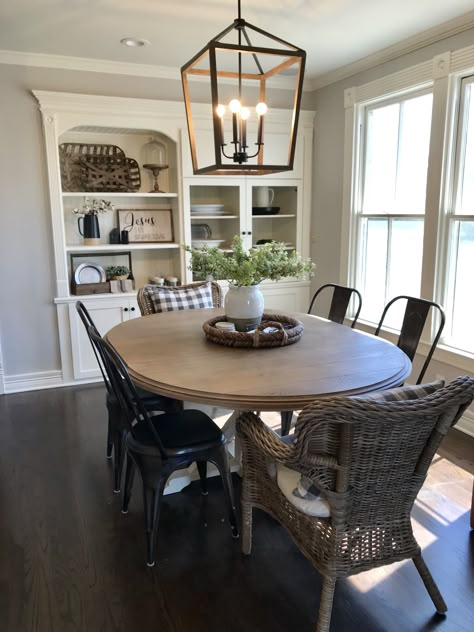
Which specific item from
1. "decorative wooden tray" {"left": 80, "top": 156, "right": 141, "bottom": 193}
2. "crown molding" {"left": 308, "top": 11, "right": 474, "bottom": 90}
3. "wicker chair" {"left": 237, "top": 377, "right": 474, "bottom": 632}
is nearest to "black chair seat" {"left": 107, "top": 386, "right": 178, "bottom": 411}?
"wicker chair" {"left": 237, "top": 377, "right": 474, "bottom": 632}

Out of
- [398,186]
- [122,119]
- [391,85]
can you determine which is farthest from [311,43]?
[122,119]

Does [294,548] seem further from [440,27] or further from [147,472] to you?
[440,27]

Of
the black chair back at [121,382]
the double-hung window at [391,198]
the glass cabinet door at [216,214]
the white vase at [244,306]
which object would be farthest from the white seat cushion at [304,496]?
the glass cabinet door at [216,214]

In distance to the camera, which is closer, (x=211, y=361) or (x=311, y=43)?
(x=211, y=361)

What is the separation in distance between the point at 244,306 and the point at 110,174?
7.99 ft

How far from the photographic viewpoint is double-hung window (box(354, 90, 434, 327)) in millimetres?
3553

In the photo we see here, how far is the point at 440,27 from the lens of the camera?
3150 millimetres

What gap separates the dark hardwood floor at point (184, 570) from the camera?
5.69 ft

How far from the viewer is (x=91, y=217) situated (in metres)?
4.15

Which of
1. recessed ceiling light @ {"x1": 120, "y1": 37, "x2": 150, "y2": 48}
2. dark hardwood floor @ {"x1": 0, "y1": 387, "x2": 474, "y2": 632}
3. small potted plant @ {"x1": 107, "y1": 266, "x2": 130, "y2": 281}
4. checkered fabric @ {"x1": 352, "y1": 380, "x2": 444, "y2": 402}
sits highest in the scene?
recessed ceiling light @ {"x1": 120, "y1": 37, "x2": 150, "y2": 48}

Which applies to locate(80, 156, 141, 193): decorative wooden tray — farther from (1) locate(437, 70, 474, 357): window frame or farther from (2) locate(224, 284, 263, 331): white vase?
(1) locate(437, 70, 474, 357): window frame

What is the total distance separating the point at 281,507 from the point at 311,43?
10.4ft

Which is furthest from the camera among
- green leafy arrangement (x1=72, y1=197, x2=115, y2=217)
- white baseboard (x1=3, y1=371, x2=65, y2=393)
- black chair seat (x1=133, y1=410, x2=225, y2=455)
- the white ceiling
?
green leafy arrangement (x1=72, y1=197, x2=115, y2=217)

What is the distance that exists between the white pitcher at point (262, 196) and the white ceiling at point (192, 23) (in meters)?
1.20
